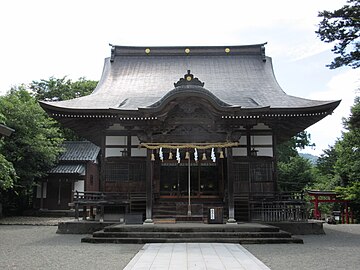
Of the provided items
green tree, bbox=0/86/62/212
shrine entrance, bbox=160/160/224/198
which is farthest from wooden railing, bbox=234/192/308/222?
green tree, bbox=0/86/62/212

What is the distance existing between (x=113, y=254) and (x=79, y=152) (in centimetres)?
1961

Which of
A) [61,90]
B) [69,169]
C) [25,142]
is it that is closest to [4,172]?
[25,142]

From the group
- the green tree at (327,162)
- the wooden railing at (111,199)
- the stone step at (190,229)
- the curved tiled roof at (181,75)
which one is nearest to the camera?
the stone step at (190,229)

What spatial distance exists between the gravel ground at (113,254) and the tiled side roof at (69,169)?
44.4 ft

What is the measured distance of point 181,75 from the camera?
1908cm

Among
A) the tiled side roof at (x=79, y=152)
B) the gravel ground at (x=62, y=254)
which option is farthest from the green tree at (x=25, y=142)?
the gravel ground at (x=62, y=254)

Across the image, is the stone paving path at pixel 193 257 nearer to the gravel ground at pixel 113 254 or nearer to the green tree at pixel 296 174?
the gravel ground at pixel 113 254

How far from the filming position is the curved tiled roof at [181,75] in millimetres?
15289

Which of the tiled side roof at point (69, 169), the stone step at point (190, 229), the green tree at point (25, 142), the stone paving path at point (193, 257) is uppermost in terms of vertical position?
the green tree at point (25, 142)

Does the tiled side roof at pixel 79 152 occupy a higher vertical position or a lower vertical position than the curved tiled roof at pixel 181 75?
lower

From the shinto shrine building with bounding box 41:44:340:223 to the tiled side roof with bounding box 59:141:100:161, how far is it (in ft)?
30.0

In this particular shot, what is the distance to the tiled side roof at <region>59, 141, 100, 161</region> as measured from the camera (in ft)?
86.6

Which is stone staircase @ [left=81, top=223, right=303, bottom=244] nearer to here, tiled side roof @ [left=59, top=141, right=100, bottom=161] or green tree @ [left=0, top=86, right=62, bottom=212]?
green tree @ [left=0, top=86, right=62, bottom=212]

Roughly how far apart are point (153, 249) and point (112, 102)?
8.16 m
